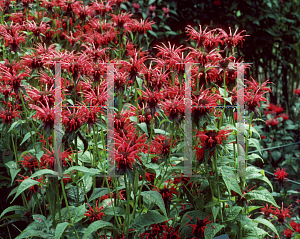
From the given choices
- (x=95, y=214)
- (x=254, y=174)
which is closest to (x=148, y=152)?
(x=95, y=214)

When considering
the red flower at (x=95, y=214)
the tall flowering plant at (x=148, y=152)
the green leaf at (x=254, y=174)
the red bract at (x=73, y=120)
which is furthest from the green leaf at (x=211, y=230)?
the red bract at (x=73, y=120)

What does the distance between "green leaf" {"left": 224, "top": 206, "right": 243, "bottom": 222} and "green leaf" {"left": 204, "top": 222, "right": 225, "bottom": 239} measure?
0.09 m

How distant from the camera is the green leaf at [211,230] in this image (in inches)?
49.0

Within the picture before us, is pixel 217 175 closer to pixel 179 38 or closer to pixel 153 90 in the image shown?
pixel 153 90

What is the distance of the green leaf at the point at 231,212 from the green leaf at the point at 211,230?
0.29 feet

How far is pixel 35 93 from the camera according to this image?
4.31ft

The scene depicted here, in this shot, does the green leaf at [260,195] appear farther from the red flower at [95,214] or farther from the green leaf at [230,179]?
the red flower at [95,214]

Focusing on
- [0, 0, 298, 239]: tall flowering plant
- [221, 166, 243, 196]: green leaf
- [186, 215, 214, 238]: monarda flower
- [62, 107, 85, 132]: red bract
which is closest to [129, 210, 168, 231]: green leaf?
[0, 0, 298, 239]: tall flowering plant

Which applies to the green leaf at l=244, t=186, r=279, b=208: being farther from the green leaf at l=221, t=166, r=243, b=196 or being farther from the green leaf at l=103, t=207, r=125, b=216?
the green leaf at l=103, t=207, r=125, b=216

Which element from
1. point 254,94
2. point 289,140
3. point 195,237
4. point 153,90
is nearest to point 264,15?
point 289,140

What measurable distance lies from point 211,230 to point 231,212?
170 mm

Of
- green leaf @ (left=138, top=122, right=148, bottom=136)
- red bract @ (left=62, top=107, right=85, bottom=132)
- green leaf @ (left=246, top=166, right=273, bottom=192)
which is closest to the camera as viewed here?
red bract @ (left=62, top=107, right=85, bottom=132)

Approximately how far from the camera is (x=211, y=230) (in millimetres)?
1269

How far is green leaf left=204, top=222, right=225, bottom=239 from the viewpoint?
1.25 meters
